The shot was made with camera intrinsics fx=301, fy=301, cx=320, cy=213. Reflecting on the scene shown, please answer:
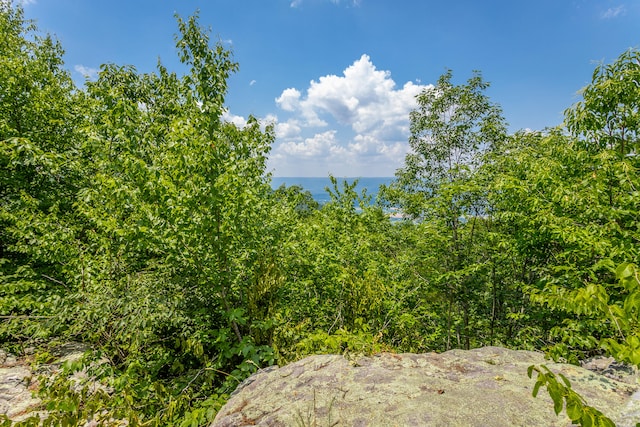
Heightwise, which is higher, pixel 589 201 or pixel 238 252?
pixel 589 201

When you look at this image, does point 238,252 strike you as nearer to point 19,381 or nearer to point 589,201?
point 19,381

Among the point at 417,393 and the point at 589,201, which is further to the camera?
the point at 589,201

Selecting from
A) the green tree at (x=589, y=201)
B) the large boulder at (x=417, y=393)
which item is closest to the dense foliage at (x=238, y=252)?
the green tree at (x=589, y=201)

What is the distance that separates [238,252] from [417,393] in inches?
142

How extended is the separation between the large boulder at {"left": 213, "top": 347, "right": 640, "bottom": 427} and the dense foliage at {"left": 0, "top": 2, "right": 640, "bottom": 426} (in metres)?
0.56

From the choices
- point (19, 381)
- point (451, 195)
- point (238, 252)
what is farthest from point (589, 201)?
point (19, 381)

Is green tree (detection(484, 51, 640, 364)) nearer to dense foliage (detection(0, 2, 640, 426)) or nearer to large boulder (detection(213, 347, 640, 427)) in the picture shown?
dense foliage (detection(0, 2, 640, 426))

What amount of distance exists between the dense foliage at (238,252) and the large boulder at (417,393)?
563mm

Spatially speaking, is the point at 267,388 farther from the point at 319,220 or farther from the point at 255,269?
the point at 319,220

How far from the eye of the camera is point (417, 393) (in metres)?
3.02

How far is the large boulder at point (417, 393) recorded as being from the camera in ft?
8.59

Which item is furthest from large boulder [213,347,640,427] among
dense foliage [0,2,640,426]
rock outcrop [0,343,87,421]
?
rock outcrop [0,343,87,421]

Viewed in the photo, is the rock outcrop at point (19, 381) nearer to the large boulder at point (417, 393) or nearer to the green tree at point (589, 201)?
the large boulder at point (417, 393)

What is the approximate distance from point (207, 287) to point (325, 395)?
8.94ft
